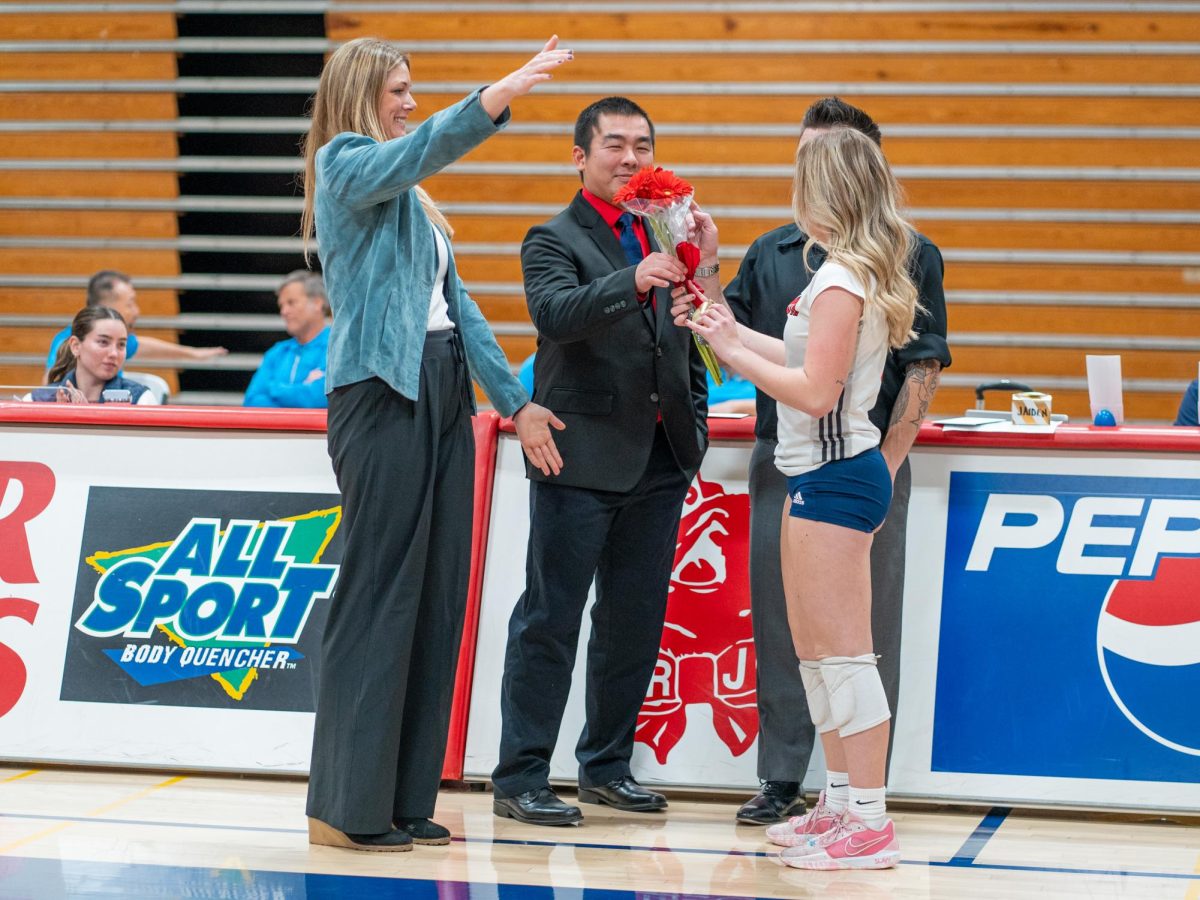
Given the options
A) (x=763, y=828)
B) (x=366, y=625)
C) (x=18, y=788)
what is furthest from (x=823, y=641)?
(x=18, y=788)

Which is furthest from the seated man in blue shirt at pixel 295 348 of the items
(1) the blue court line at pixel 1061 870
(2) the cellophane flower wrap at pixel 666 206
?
(1) the blue court line at pixel 1061 870

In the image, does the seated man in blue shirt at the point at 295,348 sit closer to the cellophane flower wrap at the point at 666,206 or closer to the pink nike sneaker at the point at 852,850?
the cellophane flower wrap at the point at 666,206

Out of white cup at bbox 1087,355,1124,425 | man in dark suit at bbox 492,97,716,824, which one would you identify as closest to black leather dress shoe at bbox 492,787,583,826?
man in dark suit at bbox 492,97,716,824

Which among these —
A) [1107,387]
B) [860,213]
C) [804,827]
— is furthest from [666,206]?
[1107,387]

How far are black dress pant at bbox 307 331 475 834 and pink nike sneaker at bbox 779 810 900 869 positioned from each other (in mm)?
895

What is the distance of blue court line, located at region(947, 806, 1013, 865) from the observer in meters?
3.31

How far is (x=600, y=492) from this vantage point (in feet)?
11.9

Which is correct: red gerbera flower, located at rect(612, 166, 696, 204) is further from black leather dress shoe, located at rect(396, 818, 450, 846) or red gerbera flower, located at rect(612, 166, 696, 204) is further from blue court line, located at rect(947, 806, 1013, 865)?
blue court line, located at rect(947, 806, 1013, 865)

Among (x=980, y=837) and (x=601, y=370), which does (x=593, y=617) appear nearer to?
(x=601, y=370)

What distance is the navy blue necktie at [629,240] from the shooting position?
3777mm

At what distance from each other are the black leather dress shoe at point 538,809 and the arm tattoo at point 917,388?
1284 millimetres

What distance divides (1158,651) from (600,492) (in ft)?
5.12

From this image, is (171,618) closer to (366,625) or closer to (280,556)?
(280,556)

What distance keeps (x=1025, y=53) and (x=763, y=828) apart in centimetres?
516
